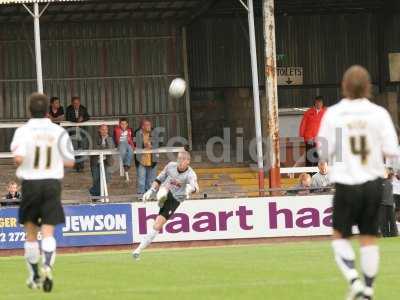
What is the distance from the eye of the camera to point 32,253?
12.3 meters

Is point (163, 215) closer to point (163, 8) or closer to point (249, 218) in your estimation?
point (249, 218)

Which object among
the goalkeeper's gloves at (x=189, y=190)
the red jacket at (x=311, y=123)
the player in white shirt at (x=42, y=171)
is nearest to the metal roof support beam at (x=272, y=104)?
the red jacket at (x=311, y=123)

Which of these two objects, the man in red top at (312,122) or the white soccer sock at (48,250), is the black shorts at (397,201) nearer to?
the man in red top at (312,122)

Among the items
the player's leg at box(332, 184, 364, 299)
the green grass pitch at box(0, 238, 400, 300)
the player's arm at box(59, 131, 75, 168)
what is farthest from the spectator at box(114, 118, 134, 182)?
the player's leg at box(332, 184, 364, 299)

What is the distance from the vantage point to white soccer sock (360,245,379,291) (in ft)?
34.0

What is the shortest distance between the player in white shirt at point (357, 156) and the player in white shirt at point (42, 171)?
10.1 feet

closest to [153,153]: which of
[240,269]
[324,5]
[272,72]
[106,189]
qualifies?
[106,189]

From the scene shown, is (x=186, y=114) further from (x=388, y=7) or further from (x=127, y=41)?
(x=388, y=7)

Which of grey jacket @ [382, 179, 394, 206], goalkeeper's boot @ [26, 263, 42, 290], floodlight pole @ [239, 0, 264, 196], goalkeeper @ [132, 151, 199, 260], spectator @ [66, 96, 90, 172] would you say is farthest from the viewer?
spectator @ [66, 96, 90, 172]

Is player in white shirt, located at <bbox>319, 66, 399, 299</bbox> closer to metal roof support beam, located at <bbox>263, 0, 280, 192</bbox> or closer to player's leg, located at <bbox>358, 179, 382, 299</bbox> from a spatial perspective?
player's leg, located at <bbox>358, 179, 382, 299</bbox>

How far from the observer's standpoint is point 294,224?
26.9 meters

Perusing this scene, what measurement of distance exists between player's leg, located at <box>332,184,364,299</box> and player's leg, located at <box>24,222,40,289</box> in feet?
11.1

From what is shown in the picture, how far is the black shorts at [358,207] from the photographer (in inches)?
408

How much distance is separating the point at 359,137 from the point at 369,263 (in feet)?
3.54
